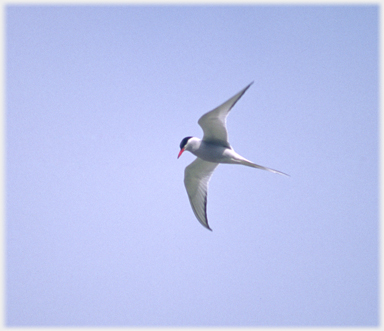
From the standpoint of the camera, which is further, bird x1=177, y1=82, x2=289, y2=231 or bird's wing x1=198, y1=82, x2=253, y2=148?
bird x1=177, y1=82, x2=289, y2=231

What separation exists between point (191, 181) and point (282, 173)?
2.66 m

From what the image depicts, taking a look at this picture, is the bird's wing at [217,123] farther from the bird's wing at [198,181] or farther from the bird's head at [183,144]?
the bird's wing at [198,181]

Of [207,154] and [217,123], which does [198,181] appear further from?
[217,123]

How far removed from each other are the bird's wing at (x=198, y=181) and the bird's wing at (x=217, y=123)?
1.19 meters

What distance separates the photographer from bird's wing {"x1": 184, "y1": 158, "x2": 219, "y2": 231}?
7969 millimetres

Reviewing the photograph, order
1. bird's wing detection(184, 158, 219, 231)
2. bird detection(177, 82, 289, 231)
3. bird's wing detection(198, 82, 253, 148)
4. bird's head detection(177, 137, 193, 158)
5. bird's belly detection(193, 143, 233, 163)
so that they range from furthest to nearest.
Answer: bird's wing detection(184, 158, 219, 231)
bird's head detection(177, 137, 193, 158)
bird's belly detection(193, 143, 233, 163)
bird detection(177, 82, 289, 231)
bird's wing detection(198, 82, 253, 148)

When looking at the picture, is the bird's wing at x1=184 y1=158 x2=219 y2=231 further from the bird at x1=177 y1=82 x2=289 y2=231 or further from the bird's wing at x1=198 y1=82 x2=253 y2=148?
the bird's wing at x1=198 y1=82 x2=253 y2=148

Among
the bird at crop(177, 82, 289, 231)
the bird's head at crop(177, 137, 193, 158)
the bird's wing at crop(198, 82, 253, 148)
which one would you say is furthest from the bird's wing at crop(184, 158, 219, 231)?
the bird's wing at crop(198, 82, 253, 148)

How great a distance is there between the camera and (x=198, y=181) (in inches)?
321

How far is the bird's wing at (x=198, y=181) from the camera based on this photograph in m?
7.97

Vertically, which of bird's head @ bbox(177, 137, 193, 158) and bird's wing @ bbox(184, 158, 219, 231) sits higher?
bird's head @ bbox(177, 137, 193, 158)

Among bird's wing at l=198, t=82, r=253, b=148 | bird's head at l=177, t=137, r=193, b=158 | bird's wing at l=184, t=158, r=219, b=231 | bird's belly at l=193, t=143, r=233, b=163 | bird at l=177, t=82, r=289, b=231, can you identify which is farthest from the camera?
bird's wing at l=184, t=158, r=219, b=231

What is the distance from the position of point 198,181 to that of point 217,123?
2019mm

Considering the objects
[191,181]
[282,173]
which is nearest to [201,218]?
[191,181]
